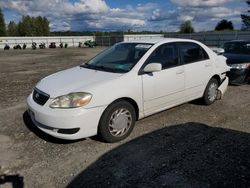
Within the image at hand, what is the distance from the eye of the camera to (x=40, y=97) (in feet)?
14.3

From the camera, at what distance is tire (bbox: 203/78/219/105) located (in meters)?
6.16

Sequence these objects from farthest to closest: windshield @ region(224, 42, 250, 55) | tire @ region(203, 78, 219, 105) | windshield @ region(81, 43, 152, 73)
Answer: windshield @ region(224, 42, 250, 55), tire @ region(203, 78, 219, 105), windshield @ region(81, 43, 152, 73)

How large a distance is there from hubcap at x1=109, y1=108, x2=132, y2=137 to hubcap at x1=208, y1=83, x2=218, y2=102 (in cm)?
257

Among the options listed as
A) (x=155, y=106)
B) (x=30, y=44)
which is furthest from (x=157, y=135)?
(x=30, y=44)

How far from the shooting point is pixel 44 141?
4.50 m

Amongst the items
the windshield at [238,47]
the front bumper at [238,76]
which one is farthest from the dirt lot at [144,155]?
the windshield at [238,47]

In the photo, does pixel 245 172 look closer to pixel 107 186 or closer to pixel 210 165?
pixel 210 165

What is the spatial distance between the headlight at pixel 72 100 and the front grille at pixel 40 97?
219 millimetres

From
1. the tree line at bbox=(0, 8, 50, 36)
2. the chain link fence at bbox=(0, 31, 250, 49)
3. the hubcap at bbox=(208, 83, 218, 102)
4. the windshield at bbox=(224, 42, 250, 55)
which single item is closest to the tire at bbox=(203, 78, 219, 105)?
the hubcap at bbox=(208, 83, 218, 102)

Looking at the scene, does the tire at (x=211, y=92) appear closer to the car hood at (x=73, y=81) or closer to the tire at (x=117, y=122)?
the tire at (x=117, y=122)

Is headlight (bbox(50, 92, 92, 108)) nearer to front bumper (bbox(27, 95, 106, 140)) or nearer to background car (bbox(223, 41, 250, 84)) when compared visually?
front bumper (bbox(27, 95, 106, 140))

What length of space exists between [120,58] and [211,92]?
244 centimetres

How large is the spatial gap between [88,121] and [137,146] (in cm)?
89

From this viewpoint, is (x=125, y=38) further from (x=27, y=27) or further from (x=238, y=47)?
(x=27, y=27)
